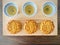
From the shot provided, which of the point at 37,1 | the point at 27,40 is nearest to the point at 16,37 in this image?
the point at 27,40

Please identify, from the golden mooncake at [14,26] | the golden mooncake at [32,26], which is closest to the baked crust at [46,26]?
the golden mooncake at [32,26]

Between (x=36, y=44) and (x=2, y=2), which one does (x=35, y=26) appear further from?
(x=2, y=2)

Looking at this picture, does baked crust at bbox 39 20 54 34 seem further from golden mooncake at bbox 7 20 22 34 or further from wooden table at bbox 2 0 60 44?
golden mooncake at bbox 7 20 22 34

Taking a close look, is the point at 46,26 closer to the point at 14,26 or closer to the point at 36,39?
the point at 36,39

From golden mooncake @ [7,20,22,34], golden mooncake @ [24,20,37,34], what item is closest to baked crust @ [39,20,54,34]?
golden mooncake @ [24,20,37,34]

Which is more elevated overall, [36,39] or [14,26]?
[14,26]

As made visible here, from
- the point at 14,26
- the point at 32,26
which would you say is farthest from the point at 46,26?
the point at 14,26

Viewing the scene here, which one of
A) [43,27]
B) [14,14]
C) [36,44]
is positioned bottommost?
[36,44]

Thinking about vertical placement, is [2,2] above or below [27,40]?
above
